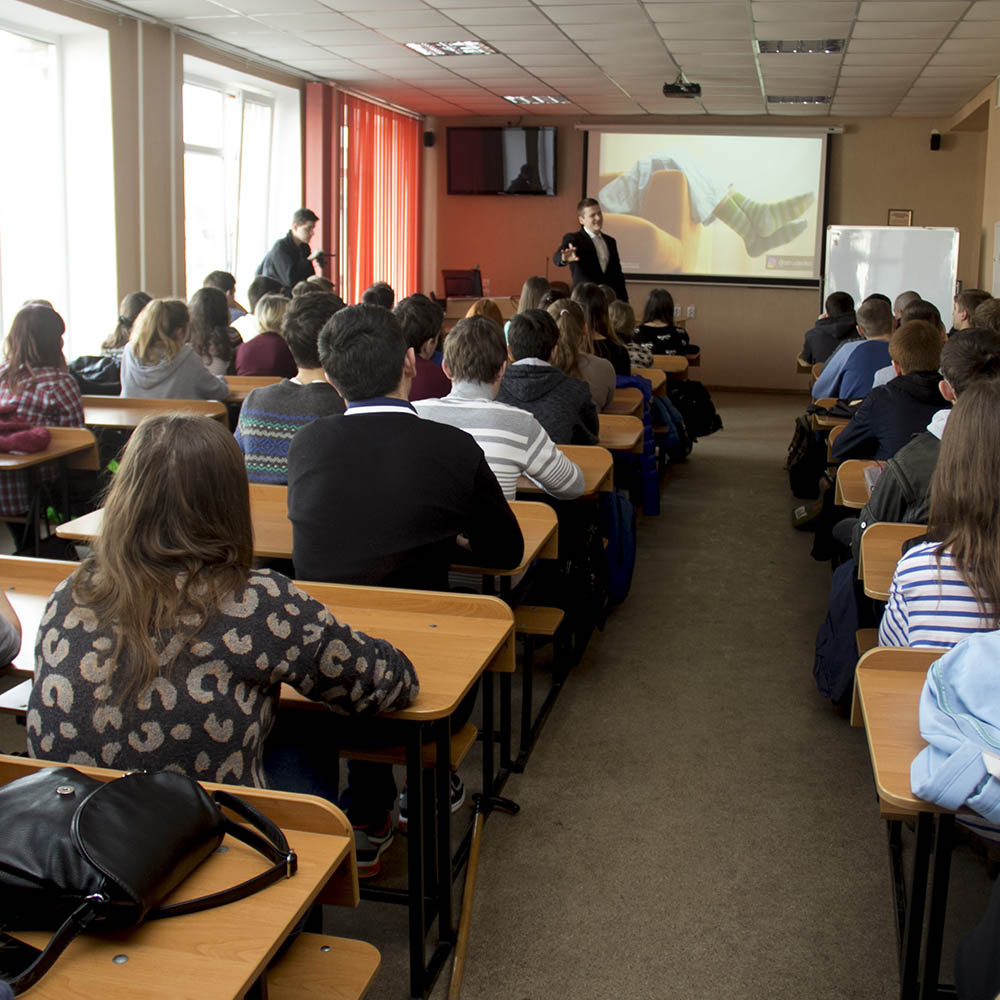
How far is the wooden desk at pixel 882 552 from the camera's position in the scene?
2531 millimetres

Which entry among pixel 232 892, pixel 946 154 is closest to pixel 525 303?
pixel 232 892

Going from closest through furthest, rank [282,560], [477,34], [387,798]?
[387,798]
[282,560]
[477,34]

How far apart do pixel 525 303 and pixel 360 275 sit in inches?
200

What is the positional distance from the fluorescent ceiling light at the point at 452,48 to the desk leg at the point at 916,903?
7.02m

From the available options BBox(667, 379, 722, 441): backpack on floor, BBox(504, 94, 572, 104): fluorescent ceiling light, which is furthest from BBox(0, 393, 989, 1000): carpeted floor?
BBox(504, 94, 572, 104): fluorescent ceiling light

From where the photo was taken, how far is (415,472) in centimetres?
231

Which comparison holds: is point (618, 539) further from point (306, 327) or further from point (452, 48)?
point (452, 48)

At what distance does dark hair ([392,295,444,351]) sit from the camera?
4242 mm

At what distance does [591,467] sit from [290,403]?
1.03m

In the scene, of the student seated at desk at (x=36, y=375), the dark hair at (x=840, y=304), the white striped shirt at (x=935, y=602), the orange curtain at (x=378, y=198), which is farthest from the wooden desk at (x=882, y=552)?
the orange curtain at (x=378, y=198)

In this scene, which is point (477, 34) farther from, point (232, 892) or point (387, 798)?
point (232, 892)

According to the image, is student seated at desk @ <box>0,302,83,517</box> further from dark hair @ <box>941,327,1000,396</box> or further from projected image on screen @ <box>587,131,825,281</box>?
projected image on screen @ <box>587,131,825,281</box>

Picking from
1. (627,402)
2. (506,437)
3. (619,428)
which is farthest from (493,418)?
(627,402)

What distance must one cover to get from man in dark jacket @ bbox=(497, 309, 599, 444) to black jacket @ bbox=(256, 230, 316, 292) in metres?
4.69
